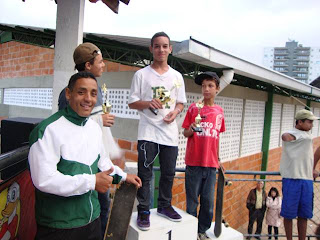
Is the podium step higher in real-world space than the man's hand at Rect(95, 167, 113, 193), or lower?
lower

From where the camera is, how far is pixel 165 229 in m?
2.27

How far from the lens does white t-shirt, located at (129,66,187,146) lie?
223cm

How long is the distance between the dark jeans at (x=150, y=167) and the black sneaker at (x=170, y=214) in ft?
0.48

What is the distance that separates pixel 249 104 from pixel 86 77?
651 centimetres

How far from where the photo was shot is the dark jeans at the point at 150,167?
2207mm

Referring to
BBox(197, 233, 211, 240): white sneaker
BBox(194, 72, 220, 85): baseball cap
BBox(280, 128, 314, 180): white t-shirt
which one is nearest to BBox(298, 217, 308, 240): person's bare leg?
BBox(280, 128, 314, 180): white t-shirt

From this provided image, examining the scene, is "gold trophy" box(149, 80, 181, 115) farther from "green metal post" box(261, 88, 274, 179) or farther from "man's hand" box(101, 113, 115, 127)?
"green metal post" box(261, 88, 274, 179)

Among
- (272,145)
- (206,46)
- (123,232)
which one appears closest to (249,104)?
(272,145)

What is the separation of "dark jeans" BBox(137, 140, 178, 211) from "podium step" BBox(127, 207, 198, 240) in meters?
0.17

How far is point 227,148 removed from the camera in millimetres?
6625

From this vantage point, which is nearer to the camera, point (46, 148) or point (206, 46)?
point (46, 148)

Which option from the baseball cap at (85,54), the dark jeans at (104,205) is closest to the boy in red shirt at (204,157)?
the dark jeans at (104,205)

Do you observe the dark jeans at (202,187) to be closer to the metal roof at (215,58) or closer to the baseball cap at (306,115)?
the metal roof at (215,58)

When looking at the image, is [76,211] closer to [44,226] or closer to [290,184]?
[44,226]
